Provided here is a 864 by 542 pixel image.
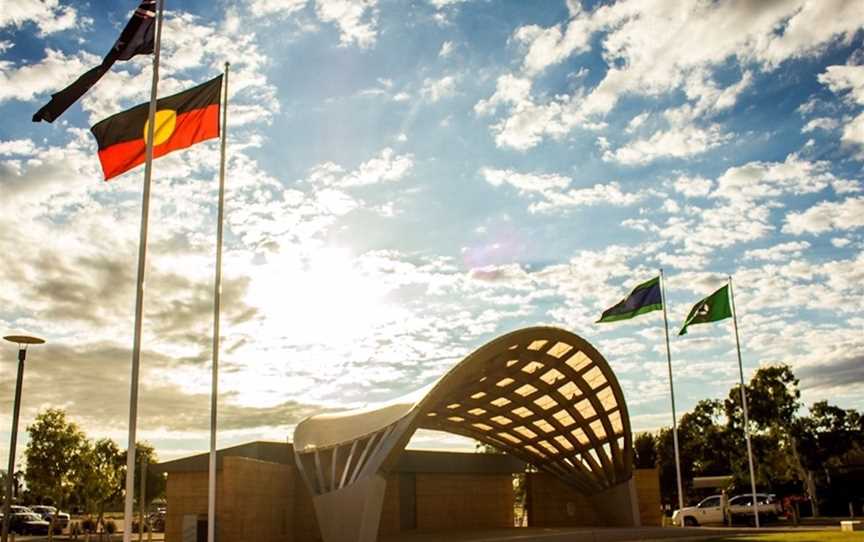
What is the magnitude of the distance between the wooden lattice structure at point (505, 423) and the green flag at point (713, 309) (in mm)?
5110

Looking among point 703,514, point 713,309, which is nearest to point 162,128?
point 713,309

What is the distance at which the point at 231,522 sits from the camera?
23.6 metres

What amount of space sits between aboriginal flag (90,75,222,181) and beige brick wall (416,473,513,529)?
90.3 ft

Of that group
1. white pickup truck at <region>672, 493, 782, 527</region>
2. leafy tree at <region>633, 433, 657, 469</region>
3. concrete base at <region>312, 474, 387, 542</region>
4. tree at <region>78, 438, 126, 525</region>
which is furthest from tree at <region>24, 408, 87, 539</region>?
leafy tree at <region>633, 433, 657, 469</region>

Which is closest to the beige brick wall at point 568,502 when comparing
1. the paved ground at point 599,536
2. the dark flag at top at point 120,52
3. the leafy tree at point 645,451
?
the paved ground at point 599,536

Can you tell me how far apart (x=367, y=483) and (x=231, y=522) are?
447cm

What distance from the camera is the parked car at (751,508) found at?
40969 millimetres

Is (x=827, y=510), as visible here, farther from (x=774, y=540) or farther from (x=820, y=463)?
(x=774, y=540)

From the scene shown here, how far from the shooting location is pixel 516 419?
39.7 m

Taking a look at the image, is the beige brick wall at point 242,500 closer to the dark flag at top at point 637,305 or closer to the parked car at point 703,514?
the dark flag at top at point 637,305

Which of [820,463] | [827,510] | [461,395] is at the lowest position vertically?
[827,510]

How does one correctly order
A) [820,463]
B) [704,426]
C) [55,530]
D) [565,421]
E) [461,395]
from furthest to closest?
[704,426]
[820,463]
[55,530]
[565,421]
[461,395]

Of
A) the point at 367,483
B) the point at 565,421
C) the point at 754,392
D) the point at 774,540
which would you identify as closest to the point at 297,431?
the point at 367,483

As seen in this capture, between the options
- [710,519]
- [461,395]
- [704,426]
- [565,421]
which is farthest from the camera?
[704,426]
